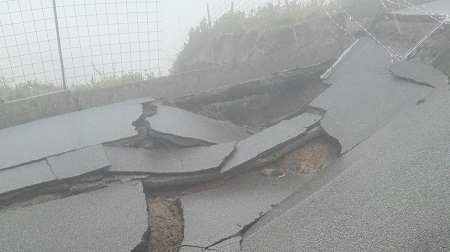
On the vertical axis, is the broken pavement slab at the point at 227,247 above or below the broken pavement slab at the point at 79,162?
below

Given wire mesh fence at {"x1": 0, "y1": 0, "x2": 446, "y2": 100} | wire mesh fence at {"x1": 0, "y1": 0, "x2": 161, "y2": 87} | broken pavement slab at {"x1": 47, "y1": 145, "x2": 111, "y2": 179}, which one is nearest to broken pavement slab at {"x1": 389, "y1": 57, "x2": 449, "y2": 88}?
wire mesh fence at {"x1": 0, "y1": 0, "x2": 446, "y2": 100}

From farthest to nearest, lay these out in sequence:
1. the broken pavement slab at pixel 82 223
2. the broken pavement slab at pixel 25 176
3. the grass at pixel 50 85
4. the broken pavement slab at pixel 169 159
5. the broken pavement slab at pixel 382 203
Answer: the grass at pixel 50 85 < the broken pavement slab at pixel 169 159 < the broken pavement slab at pixel 25 176 < the broken pavement slab at pixel 82 223 < the broken pavement slab at pixel 382 203

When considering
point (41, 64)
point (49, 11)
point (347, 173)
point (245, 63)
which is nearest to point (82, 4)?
point (49, 11)

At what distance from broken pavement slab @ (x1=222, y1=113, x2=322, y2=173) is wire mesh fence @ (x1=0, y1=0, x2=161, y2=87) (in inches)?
137

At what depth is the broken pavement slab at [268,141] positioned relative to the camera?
3694 mm

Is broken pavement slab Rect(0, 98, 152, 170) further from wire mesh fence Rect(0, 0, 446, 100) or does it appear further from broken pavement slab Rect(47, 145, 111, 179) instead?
wire mesh fence Rect(0, 0, 446, 100)

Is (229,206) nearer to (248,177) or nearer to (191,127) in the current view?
(248,177)

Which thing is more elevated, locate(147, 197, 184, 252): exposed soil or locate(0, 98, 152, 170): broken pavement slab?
locate(0, 98, 152, 170): broken pavement slab

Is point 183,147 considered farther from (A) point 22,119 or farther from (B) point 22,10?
(B) point 22,10

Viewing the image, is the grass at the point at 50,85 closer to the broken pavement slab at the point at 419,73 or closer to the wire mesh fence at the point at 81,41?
the wire mesh fence at the point at 81,41

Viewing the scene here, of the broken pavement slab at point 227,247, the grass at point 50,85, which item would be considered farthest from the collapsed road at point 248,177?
the grass at point 50,85

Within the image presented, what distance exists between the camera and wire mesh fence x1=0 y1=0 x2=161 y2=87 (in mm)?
6453

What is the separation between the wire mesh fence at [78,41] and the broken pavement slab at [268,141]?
11.4 ft

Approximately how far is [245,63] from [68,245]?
15.0 ft
